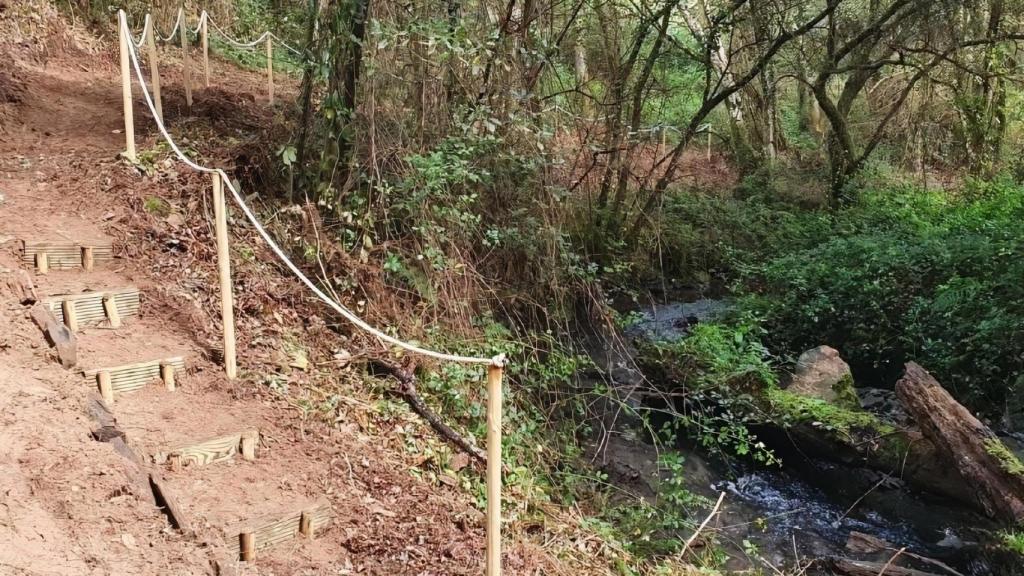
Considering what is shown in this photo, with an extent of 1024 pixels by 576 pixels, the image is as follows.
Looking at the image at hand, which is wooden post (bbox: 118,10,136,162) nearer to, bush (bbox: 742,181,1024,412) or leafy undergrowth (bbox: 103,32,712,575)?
leafy undergrowth (bbox: 103,32,712,575)

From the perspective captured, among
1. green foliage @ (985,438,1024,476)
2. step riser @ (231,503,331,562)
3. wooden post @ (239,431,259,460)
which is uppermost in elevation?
wooden post @ (239,431,259,460)

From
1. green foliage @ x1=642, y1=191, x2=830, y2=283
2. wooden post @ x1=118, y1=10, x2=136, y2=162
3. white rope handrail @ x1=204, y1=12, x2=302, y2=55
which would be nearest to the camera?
wooden post @ x1=118, y1=10, x2=136, y2=162

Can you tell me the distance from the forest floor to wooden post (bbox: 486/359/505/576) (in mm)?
826

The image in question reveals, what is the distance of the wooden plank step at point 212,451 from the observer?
3.71 m

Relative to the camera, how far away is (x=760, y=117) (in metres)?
15.7

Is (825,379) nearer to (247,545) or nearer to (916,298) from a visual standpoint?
(916,298)

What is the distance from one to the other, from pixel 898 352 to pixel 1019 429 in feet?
5.95

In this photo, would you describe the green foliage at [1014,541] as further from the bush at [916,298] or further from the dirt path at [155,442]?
the dirt path at [155,442]

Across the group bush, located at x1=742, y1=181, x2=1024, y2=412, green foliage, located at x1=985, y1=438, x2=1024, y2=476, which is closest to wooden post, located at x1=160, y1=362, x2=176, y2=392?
green foliage, located at x1=985, y1=438, x2=1024, y2=476

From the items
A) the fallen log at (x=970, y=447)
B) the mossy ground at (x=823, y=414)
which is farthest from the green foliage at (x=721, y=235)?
the fallen log at (x=970, y=447)

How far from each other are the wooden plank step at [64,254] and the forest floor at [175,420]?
0.07 metres

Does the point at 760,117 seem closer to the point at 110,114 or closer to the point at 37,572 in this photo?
the point at 110,114

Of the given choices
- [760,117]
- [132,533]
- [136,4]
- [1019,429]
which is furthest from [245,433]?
[760,117]

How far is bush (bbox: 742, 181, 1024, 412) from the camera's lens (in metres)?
7.66
